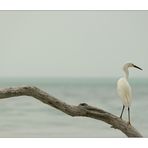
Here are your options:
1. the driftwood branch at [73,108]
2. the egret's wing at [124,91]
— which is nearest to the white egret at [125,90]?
the egret's wing at [124,91]

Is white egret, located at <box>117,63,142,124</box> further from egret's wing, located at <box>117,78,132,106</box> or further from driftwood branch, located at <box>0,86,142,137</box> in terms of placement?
driftwood branch, located at <box>0,86,142,137</box>

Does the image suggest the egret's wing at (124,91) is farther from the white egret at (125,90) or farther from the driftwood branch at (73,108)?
the driftwood branch at (73,108)

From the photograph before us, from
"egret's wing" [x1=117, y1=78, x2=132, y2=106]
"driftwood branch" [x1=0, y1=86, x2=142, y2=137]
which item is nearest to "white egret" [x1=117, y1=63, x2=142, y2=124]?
"egret's wing" [x1=117, y1=78, x2=132, y2=106]

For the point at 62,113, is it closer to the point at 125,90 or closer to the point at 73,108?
the point at 73,108
